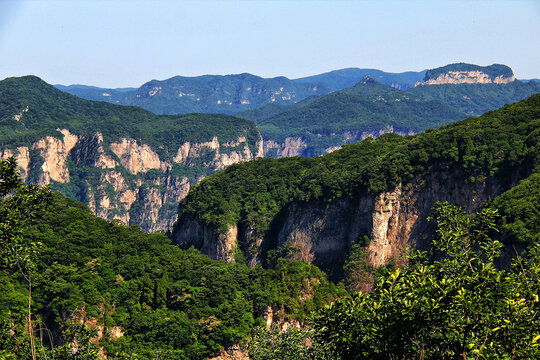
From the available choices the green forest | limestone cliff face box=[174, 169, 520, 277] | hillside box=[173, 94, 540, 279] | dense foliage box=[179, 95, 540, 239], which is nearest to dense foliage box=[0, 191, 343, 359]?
the green forest

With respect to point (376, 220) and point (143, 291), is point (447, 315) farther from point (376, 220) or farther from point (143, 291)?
point (376, 220)

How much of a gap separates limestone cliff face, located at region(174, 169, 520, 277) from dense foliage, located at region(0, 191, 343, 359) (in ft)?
55.2

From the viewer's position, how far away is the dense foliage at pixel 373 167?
7594 cm

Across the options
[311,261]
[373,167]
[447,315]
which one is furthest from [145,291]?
[447,315]

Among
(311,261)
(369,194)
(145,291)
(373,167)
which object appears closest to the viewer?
(145,291)

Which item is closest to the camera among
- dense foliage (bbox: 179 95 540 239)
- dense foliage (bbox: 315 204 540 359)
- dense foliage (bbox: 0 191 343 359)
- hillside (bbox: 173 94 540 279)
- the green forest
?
dense foliage (bbox: 315 204 540 359)

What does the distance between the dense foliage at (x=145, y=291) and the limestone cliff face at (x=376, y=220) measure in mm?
16814

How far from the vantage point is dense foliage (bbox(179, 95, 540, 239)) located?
75.9 m

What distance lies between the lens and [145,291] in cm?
6512

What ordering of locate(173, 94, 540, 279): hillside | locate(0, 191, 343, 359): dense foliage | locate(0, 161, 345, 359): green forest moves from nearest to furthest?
locate(0, 161, 345, 359): green forest → locate(0, 191, 343, 359): dense foliage → locate(173, 94, 540, 279): hillside

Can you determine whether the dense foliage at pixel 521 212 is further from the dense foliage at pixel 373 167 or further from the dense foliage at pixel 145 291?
the dense foliage at pixel 145 291

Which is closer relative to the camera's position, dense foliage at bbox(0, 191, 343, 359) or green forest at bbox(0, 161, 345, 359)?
green forest at bbox(0, 161, 345, 359)

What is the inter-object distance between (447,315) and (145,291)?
52.6m

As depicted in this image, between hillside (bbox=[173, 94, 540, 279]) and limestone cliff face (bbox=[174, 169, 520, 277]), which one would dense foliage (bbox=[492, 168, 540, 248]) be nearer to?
hillside (bbox=[173, 94, 540, 279])
